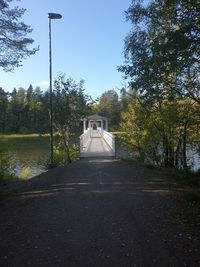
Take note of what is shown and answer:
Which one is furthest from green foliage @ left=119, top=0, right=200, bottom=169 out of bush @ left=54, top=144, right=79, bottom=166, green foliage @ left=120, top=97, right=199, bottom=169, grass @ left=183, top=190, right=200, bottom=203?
bush @ left=54, top=144, right=79, bottom=166

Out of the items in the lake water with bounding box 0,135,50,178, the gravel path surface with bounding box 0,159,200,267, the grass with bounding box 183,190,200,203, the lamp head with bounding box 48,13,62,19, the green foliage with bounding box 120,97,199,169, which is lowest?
the lake water with bounding box 0,135,50,178

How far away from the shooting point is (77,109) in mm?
25312

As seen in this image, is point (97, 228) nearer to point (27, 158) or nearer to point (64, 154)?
point (64, 154)

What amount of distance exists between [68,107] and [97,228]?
18772mm

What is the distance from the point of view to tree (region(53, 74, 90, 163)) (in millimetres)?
24781

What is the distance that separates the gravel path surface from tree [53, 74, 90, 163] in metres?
14.3

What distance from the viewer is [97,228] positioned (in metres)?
6.45

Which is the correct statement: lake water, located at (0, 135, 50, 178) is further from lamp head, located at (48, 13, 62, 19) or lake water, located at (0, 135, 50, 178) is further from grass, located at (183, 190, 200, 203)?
grass, located at (183, 190, 200, 203)

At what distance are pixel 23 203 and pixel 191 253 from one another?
4.83 meters

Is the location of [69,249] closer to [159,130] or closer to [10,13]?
[10,13]

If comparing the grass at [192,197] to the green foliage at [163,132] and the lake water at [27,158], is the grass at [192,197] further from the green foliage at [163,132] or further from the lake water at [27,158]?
the lake water at [27,158]

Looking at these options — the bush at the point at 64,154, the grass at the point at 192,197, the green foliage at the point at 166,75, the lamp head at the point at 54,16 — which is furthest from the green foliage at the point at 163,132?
the grass at the point at 192,197

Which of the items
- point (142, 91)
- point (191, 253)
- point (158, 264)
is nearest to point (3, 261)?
point (158, 264)

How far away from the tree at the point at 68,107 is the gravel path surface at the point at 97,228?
46.8 ft
